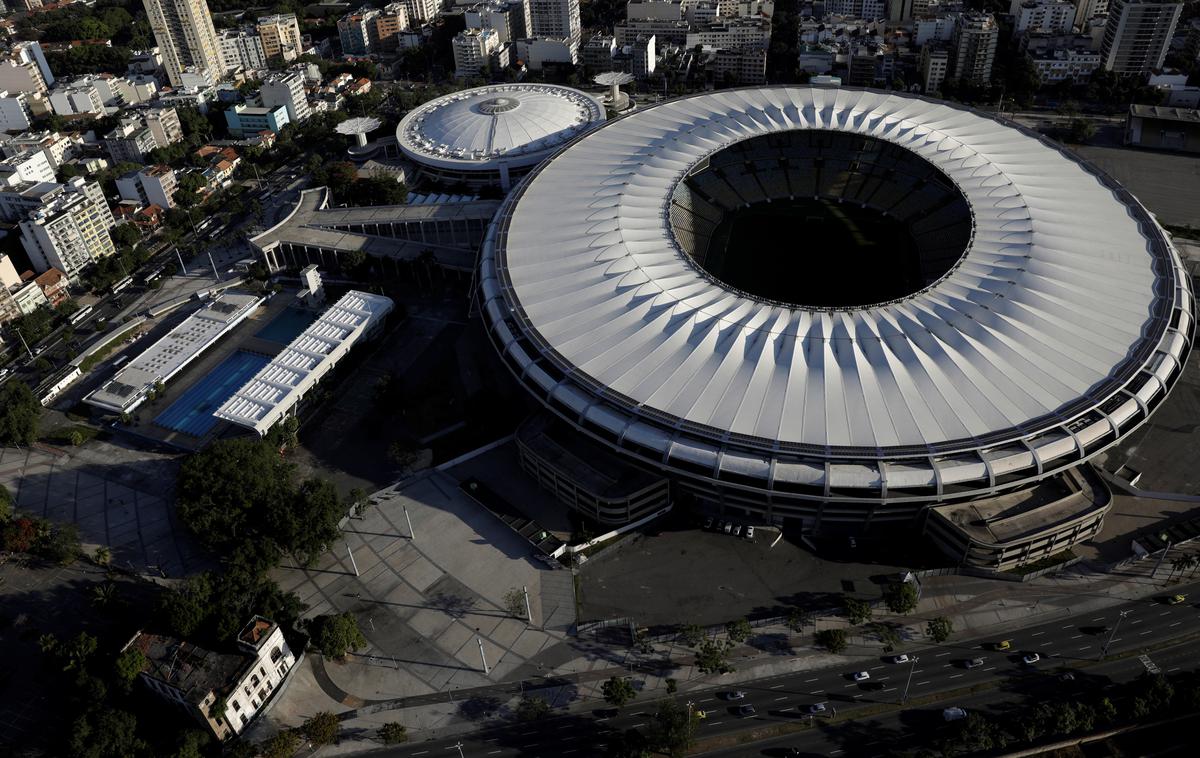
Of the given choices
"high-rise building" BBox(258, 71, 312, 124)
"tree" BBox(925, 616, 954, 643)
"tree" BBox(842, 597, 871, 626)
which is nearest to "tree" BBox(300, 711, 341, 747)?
"tree" BBox(842, 597, 871, 626)

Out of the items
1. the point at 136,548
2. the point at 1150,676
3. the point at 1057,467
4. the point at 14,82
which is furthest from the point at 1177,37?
the point at 14,82

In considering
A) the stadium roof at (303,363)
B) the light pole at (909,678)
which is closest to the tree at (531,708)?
the light pole at (909,678)

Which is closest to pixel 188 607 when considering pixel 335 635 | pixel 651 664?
pixel 335 635

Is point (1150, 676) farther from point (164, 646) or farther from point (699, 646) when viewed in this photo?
point (164, 646)

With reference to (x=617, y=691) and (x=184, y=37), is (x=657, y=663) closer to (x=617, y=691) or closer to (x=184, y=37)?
(x=617, y=691)

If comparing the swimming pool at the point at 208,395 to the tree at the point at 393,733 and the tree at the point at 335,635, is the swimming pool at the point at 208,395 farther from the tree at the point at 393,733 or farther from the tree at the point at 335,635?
the tree at the point at 393,733

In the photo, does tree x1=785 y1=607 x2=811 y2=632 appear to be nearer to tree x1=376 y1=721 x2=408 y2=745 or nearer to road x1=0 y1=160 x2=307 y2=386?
tree x1=376 y1=721 x2=408 y2=745

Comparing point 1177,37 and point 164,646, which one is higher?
point 1177,37

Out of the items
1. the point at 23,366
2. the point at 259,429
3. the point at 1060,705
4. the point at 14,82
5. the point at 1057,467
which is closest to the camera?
the point at 1060,705
